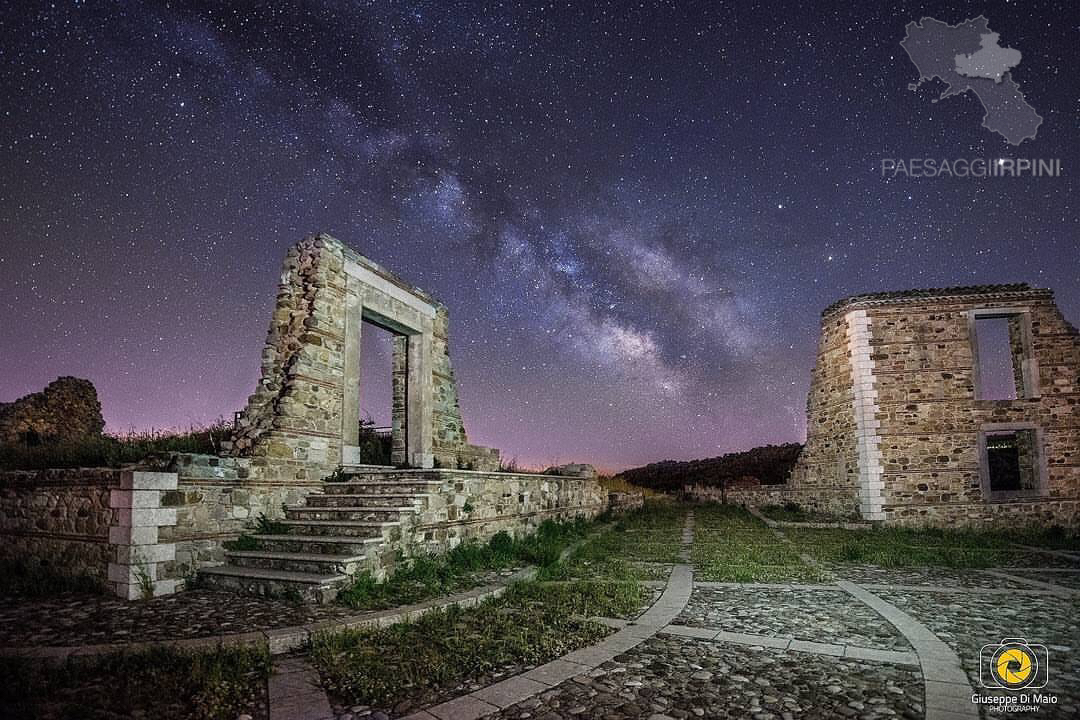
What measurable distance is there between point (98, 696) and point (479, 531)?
19.0 feet

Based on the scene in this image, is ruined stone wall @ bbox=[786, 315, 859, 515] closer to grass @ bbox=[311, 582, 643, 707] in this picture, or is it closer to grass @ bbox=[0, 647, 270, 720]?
grass @ bbox=[311, 582, 643, 707]

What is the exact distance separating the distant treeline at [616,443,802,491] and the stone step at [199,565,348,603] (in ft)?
79.7

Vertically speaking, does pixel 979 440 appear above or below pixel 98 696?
above

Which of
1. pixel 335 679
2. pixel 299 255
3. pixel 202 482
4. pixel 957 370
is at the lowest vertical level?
pixel 335 679

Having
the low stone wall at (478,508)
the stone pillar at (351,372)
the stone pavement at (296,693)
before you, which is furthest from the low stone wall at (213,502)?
the stone pavement at (296,693)

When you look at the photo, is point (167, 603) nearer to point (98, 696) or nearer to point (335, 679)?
point (98, 696)

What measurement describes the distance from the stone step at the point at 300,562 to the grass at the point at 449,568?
0.17 m

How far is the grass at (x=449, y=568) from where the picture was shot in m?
5.66

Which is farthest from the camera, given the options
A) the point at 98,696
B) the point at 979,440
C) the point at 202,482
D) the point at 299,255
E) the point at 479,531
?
the point at 979,440

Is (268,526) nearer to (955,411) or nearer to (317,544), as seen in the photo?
(317,544)

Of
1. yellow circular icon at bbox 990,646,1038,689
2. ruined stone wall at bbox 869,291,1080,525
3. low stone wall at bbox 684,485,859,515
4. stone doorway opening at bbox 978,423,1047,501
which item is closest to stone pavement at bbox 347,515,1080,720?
yellow circular icon at bbox 990,646,1038,689

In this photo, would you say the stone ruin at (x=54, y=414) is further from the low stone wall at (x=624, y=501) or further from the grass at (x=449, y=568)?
the low stone wall at (x=624, y=501)

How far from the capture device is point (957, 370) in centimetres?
1467

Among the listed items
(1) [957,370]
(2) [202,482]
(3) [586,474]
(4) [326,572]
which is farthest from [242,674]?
(1) [957,370]
